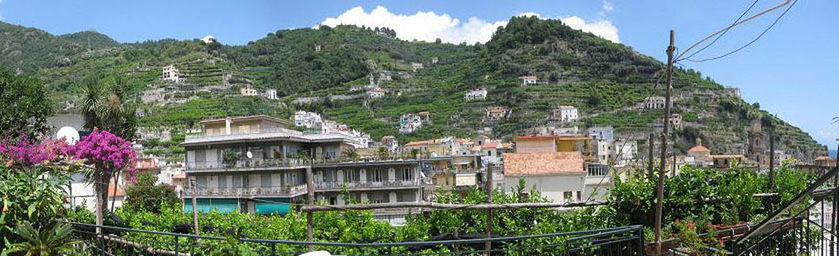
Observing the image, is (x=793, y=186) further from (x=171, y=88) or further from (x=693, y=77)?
(x=693, y=77)

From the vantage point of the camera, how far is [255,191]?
30766 millimetres

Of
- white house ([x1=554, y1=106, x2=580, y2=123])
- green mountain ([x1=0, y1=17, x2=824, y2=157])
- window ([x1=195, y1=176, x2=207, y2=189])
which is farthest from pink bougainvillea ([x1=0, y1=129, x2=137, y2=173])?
white house ([x1=554, y1=106, x2=580, y2=123])

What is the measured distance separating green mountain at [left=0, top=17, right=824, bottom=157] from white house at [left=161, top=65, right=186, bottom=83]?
1.91 metres

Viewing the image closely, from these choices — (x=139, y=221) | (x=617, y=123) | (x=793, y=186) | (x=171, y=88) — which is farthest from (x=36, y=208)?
(x=171, y=88)

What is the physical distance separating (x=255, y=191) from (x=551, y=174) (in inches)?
624

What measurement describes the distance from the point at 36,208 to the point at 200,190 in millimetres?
26109

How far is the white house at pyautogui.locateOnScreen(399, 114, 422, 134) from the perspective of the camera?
327 feet

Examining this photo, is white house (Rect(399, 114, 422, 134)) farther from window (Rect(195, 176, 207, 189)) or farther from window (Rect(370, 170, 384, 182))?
window (Rect(370, 170, 384, 182))

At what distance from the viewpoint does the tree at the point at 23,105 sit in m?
24.4

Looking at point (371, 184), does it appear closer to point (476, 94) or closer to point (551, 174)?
point (551, 174)

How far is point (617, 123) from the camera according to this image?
93250 millimetres

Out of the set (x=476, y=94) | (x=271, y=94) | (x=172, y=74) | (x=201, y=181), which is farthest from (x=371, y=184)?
(x=172, y=74)

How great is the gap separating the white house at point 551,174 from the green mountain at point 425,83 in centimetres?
5446

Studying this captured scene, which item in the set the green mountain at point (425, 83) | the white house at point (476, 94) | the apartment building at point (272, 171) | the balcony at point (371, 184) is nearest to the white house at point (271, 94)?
the green mountain at point (425, 83)
